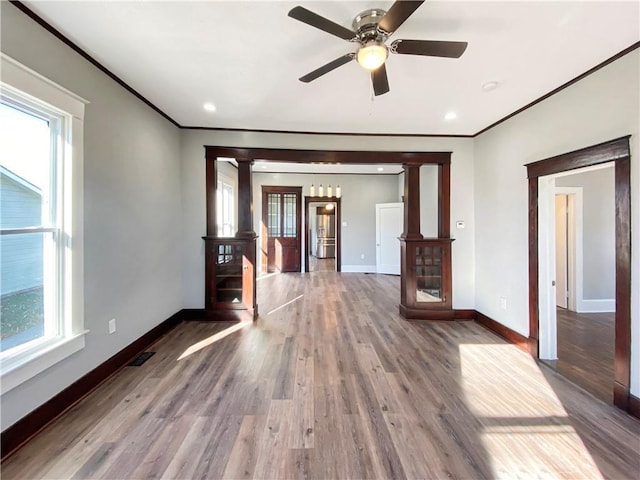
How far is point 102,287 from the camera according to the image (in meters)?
2.38

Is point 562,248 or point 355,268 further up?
point 562,248

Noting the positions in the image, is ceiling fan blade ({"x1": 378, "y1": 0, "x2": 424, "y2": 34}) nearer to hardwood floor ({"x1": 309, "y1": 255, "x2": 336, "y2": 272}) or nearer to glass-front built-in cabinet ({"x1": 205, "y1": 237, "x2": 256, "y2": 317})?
glass-front built-in cabinet ({"x1": 205, "y1": 237, "x2": 256, "y2": 317})

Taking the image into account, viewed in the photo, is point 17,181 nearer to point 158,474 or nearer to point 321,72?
point 158,474

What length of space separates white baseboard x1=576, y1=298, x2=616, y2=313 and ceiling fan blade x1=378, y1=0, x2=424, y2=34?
Result: 16.8 feet

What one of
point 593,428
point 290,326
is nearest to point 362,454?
point 593,428

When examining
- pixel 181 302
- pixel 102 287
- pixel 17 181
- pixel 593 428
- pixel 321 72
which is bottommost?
pixel 593 428

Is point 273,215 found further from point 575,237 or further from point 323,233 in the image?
point 575,237

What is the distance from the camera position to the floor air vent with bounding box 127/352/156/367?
2.67m

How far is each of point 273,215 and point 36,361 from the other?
20.6 feet

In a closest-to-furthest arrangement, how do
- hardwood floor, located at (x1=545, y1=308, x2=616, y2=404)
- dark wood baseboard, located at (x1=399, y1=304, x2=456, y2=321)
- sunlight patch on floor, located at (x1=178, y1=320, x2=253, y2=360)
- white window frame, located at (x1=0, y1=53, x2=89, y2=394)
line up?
white window frame, located at (x1=0, y1=53, x2=89, y2=394) < hardwood floor, located at (x1=545, y1=308, x2=616, y2=404) < sunlight patch on floor, located at (x1=178, y1=320, x2=253, y2=360) < dark wood baseboard, located at (x1=399, y1=304, x2=456, y2=321)

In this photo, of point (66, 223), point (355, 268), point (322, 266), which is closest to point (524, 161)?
point (66, 223)

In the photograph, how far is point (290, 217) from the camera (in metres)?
7.83

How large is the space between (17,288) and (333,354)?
8.57ft

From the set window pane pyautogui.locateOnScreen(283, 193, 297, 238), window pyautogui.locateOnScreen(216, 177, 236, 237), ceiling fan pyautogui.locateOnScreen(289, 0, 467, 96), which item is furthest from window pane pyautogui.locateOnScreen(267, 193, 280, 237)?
ceiling fan pyautogui.locateOnScreen(289, 0, 467, 96)
